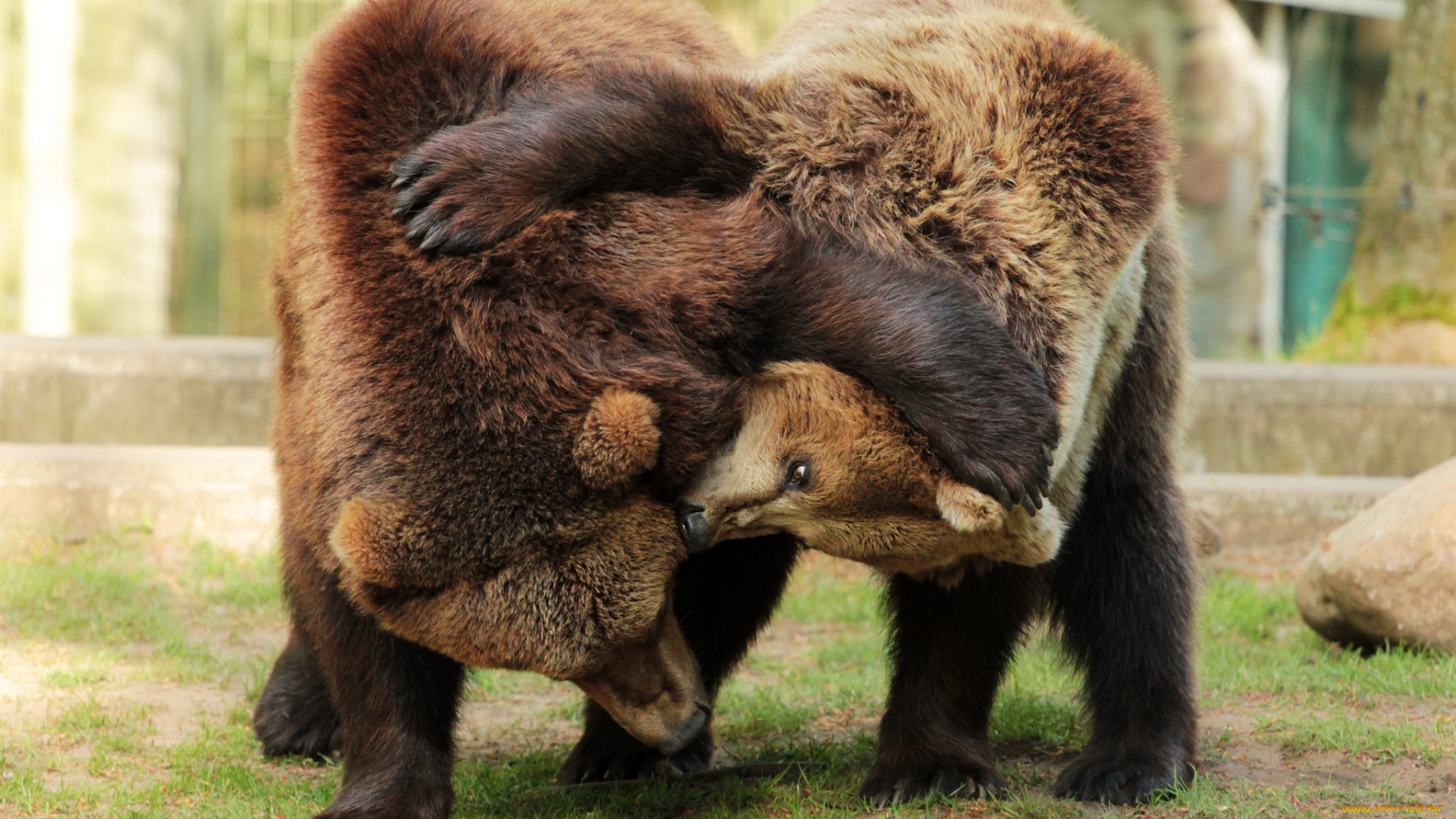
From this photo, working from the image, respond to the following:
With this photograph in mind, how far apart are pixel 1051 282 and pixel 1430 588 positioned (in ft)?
8.76

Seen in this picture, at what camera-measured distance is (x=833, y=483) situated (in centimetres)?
291

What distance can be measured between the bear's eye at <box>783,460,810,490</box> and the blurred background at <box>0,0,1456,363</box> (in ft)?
22.7

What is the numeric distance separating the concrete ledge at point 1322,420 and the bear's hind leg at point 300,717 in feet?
16.4

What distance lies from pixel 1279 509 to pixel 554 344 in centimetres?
486

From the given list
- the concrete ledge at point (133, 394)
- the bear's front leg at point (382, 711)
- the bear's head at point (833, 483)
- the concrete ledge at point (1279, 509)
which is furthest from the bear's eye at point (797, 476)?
the concrete ledge at point (133, 394)

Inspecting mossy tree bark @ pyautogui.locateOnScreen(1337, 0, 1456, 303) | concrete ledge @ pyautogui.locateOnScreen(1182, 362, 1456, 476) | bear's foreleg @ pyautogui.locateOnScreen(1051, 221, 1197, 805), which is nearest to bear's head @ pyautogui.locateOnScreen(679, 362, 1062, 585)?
bear's foreleg @ pyautogui.locateOnScreen(1051, 221, 1197, 805)

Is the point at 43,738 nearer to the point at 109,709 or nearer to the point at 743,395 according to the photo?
the point at 109,709

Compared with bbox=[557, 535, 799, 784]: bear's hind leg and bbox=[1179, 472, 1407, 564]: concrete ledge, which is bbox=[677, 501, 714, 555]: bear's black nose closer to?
bbox=[557, 535, 799, 784]: bear's hind leg

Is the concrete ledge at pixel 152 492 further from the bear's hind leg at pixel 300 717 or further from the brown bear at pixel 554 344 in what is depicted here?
the brown bear at pixel 554 344

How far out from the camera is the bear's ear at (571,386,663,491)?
2779 mm

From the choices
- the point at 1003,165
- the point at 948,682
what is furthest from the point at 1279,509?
the point at 1003,165

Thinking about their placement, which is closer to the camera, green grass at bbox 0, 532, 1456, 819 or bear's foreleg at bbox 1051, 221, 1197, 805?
green grass at bbox 0, 532, 1456, 819

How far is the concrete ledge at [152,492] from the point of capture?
6.64 meters

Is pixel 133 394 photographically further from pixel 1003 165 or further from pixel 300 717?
pixel 1003 165
